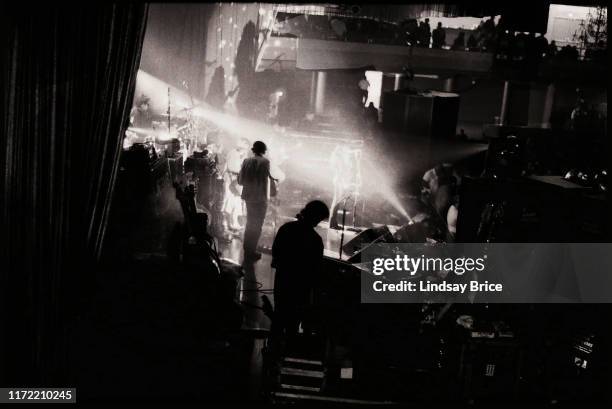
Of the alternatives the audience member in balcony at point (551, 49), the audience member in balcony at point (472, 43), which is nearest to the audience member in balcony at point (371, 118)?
the audience member in balcony at point (472, 43)

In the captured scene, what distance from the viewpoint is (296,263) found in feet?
15.2

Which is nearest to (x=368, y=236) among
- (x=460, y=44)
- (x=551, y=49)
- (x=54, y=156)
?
(x=54, y=156)

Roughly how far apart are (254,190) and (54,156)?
3.43 meters

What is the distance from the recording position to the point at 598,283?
4762 millimetres

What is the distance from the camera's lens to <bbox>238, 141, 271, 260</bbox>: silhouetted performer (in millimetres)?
6887

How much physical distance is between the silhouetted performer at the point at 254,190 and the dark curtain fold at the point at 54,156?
2.97 meters

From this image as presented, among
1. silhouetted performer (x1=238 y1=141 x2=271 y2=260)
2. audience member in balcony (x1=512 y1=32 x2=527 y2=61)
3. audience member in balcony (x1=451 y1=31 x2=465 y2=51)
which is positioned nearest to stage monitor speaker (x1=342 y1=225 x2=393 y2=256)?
silhouetted performer (x1=238 y1=141 x2=271 y2=260)

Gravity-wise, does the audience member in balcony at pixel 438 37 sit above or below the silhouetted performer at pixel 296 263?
above

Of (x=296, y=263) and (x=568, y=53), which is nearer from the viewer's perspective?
(x=296, y=263)

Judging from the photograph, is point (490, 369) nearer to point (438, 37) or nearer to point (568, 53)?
point (438, 37)

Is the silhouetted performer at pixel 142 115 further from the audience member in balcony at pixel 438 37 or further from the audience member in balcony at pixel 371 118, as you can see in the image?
the audience member in balcony at pixel 438 37

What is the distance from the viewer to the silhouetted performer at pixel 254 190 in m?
6.89

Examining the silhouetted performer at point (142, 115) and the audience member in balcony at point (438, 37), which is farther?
the audience member in balcony at point (438, 37)

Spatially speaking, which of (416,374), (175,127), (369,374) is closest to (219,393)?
(369,374)
